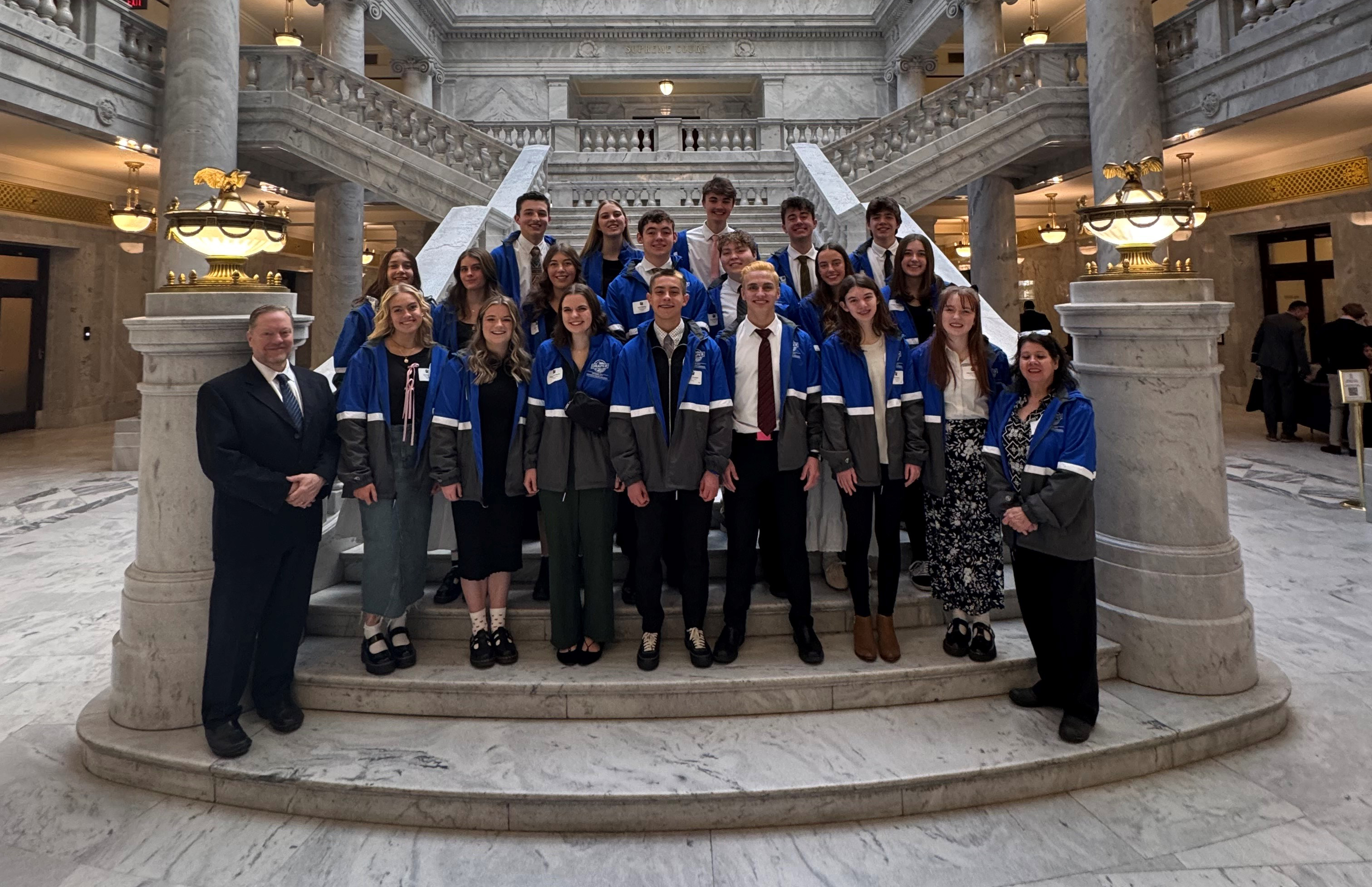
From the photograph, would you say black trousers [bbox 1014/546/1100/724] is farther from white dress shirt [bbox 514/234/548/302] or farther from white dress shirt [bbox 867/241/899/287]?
white dress shirt [bbox 514/234/548/302]

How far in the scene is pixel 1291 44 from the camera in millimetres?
9461

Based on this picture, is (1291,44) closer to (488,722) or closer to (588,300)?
(588,300)

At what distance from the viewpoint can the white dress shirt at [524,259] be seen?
5.14m

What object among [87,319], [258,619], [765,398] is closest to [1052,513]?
[765,398]

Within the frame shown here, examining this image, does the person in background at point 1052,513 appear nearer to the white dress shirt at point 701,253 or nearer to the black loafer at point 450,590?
the white dress shirt at point 701,253

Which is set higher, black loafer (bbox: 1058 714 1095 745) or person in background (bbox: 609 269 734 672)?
person in background (bbox: 609 269 734 672)

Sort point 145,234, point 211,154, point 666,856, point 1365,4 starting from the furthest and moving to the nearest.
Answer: point 145,234
point 211,154
point 1365,4
point 666,856

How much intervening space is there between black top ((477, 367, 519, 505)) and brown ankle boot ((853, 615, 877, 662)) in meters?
2.00

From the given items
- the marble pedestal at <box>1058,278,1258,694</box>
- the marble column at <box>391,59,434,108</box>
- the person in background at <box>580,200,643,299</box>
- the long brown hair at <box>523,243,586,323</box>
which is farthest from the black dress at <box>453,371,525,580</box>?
the marble column at <box>391,59,434,108</box>

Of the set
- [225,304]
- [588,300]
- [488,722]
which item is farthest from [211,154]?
[488,722]

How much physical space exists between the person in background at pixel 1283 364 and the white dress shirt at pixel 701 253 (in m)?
11.5

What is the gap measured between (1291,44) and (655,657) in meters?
11.4

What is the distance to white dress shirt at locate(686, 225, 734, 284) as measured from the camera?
5.37 meters

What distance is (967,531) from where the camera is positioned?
3889 mm
